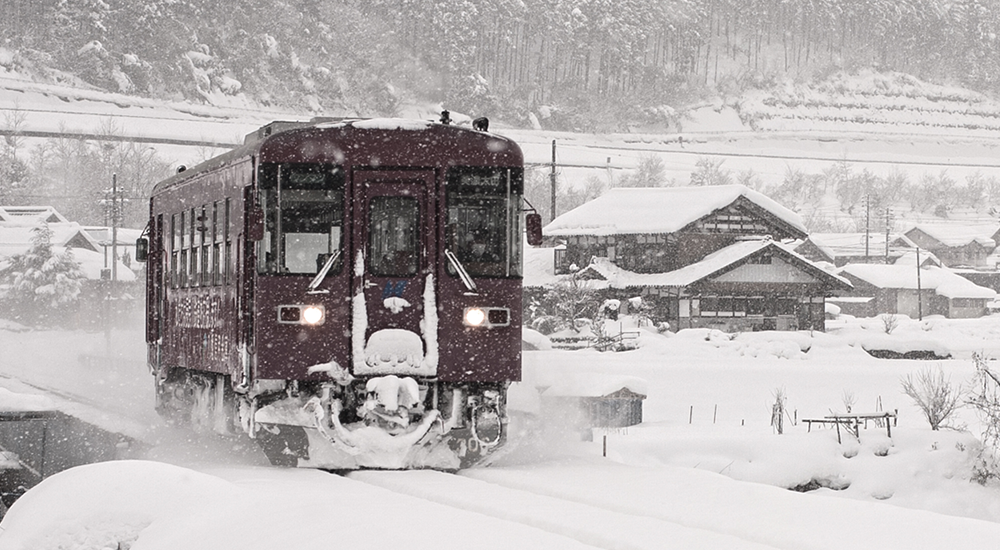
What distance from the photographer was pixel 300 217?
13102 millimetres

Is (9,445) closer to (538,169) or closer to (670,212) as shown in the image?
(670,212)

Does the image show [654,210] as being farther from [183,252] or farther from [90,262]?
[183,252]

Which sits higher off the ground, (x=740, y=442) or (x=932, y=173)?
(x=932, y=173)

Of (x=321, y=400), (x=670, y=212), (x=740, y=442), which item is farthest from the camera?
(x=670, y=212)

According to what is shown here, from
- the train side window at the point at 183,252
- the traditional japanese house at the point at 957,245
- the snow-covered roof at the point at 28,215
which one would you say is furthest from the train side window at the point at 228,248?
the traditional japanese house at the point at 957,245

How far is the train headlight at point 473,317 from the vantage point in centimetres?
1325

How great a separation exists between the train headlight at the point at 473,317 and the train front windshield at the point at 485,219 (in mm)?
324

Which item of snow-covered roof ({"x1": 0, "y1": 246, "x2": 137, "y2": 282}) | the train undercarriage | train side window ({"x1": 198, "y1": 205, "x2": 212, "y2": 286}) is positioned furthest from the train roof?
snow-covered roof ({"x1": 0, "y1": 246, "x2": 137, "y2": 282})

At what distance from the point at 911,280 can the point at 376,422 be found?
7153 centimetres

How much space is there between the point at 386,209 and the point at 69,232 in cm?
6822

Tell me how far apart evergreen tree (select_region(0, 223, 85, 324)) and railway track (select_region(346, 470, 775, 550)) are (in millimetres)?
56164

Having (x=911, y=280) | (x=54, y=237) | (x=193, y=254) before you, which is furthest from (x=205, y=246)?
(x=911, y=280)

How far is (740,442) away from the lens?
75.5 ft

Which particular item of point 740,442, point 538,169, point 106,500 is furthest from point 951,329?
point 538,169
